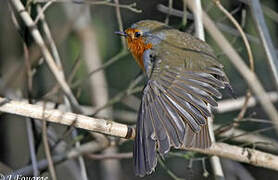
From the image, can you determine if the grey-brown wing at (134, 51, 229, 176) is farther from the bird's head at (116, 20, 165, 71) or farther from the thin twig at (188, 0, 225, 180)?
the bird's head at (116, 20, 165, 71)

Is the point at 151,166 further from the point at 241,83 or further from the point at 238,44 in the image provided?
the point at 238,44

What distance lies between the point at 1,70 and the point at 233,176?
2.43 metres

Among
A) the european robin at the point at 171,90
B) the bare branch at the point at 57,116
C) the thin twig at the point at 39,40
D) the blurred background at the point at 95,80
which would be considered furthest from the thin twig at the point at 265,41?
the thin twig at the point at 39,40

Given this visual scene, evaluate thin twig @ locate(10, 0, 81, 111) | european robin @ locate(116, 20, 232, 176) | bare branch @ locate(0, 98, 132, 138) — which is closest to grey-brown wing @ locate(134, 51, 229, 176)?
european robin @ locate(116, 20, 232, 176)

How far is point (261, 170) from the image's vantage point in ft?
16.3

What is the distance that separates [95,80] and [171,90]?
125 cm

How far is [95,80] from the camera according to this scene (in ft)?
13.0

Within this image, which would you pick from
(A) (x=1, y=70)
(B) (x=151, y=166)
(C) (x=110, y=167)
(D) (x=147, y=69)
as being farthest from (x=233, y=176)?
(A) (x=1, y=70)

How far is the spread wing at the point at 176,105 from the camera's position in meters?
2.50

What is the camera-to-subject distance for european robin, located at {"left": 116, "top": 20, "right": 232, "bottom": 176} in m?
2.53

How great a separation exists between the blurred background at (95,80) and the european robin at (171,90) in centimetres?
17

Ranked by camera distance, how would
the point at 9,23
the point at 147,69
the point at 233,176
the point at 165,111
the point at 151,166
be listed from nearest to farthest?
the point at 151,166, the point at 165,111, the point at 147,69, the point at 233,176, the point at 9,23

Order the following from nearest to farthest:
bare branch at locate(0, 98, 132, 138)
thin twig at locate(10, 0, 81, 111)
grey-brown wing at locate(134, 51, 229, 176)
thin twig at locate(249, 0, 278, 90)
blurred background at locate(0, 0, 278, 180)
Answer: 1. bare branch at locate(0, 98, 132, 138)
2. grey-brown wing at locate(134, 51, 229, 176)
3. thin twig at locate(249, 0, 278, 90)
4. thin twig at locate(10, 0, 81, 111)
5. blurred background at locate(0, 0, 278, 180)

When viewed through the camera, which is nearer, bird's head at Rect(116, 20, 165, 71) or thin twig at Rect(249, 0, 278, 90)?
thin twig at Rect(249, 0, 278, 90)
